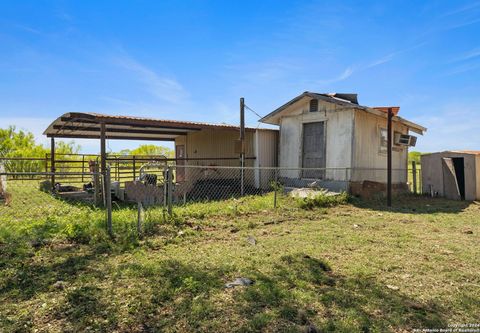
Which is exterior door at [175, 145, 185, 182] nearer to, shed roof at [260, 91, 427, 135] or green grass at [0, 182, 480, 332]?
shed roof at [260, 91, 427, 135]

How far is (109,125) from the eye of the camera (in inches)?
461

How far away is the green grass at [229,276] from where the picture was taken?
2758 millimetres

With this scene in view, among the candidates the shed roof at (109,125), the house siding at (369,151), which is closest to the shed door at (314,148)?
the house siding at (369,151)

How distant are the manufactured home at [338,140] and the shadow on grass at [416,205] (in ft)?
2.30

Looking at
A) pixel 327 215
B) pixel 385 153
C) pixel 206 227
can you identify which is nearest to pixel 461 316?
pixel 206 227

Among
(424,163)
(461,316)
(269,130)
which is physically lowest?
(461,316)

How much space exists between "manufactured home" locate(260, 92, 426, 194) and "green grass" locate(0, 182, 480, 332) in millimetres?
4299

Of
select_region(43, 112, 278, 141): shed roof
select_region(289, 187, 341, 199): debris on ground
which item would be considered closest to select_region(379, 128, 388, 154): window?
select_region(289, 187, 341, 199): debris on ground

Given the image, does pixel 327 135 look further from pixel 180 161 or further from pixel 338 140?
pixel 180 161

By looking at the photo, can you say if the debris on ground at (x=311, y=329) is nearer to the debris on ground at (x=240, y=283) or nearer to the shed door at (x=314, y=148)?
the debris on ground at (x=240, y=283)

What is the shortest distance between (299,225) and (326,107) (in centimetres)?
592

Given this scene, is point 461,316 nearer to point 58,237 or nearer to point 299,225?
point 299,225

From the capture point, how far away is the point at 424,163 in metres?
13.0

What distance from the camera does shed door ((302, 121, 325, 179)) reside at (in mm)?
11367
